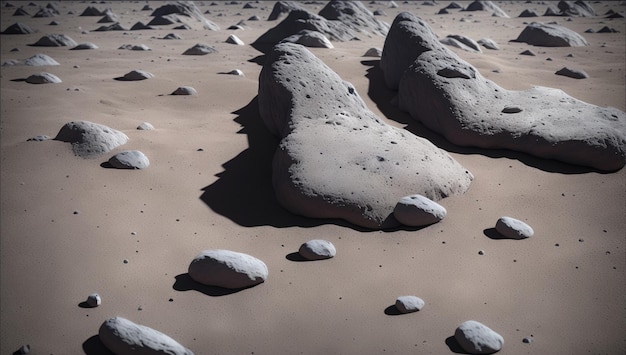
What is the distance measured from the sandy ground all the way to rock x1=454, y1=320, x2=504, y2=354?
67mm

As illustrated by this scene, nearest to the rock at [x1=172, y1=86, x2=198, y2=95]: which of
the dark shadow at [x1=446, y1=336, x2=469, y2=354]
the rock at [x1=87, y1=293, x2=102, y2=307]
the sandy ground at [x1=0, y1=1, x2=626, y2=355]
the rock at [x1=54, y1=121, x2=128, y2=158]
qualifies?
the sandy ground at [x1=0, y1=1, x2=626, y2=355]

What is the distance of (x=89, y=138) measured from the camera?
3.71 m

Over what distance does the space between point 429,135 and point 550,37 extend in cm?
439

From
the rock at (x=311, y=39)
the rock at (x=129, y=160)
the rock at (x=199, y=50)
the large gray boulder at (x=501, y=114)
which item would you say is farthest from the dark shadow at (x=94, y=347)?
the rock at (x=199, y=50)

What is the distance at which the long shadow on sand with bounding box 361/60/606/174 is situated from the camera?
3.83m

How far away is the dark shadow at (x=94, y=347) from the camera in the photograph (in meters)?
2.31

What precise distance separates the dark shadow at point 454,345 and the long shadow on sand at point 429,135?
1801mm

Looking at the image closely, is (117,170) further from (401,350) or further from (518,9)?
(518,9)

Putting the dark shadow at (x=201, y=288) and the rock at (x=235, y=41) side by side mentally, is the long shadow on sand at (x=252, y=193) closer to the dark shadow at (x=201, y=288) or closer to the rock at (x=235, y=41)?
the dark shadow at (x=201, y=288)

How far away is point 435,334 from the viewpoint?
2.42m

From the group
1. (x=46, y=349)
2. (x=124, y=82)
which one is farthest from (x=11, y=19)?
(x=46, y=349)

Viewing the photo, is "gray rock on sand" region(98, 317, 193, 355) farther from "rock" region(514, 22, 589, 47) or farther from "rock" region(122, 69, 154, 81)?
"rock" region(514, 22, 589, 47)

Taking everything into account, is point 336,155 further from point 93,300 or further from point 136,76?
point 136,76

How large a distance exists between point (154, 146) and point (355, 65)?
8.43ft
